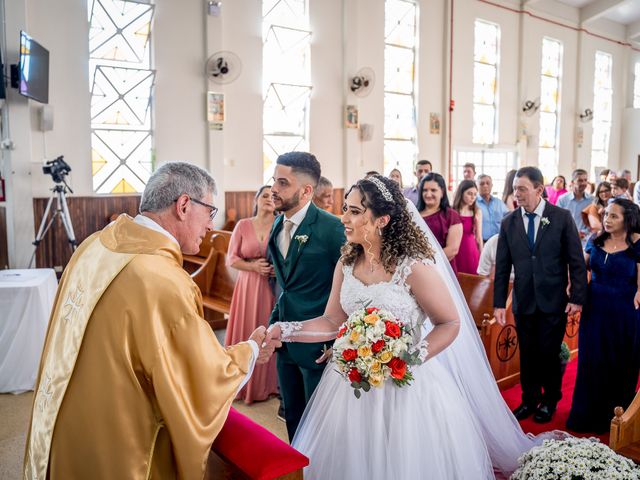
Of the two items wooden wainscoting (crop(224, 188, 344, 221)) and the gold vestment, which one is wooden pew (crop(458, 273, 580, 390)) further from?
wooden wainscoting (crop(224, 188, 344, 221))

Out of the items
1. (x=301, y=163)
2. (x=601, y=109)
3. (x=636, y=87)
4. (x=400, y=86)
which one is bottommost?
(x=301, y=163)

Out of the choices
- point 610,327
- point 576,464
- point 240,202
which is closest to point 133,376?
point 576,464

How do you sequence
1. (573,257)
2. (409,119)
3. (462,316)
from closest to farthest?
(462,316), (573,257), (409,119)

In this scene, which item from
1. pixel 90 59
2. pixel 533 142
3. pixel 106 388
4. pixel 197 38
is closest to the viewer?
pixel 106 388

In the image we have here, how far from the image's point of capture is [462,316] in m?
3.07

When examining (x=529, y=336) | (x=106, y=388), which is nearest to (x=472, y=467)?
(x=106, y=388)

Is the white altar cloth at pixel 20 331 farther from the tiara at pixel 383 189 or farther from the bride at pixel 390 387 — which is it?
the tiara at pixel 383 189

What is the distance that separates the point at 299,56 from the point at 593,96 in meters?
10.3

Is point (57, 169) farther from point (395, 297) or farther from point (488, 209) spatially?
Answer: point (395, 297)

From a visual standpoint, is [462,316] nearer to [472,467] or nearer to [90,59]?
[472,467]

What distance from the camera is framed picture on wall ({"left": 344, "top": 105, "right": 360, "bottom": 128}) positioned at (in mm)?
10812

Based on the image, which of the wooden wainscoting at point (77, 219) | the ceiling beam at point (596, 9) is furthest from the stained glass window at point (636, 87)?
the wooden wainscoting at point (77, 219)

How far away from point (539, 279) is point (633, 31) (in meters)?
17.0

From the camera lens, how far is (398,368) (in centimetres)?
221
